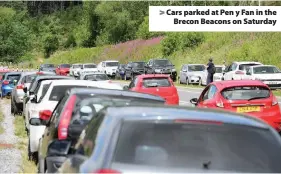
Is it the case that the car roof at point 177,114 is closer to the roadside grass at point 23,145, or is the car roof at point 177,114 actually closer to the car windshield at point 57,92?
the roadside grass at point 23,145

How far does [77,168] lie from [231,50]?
174 ft

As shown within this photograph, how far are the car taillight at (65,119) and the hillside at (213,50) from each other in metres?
40.9

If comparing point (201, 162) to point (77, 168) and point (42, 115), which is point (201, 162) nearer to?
point (77, 168)

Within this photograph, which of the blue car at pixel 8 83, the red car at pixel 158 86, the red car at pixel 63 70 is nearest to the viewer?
the red car at pixel 158 86

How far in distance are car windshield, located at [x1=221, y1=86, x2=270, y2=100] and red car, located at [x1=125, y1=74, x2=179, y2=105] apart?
24.1 feet

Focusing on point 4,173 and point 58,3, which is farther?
point 58,3

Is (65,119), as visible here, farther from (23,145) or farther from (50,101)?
(23,145)

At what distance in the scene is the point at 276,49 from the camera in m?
51.3

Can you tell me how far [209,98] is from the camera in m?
15.9

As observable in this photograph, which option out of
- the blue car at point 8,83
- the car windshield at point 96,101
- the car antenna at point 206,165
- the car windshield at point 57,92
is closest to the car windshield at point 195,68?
the blue car at point 8,83

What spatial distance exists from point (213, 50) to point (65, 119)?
5428cm

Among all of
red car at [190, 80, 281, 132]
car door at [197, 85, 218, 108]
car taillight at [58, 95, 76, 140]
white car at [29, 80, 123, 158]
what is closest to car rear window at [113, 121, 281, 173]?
car taillight at [58, 95, 76, 140]

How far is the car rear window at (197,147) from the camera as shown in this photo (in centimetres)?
471

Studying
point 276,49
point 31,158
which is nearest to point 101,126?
point 31,158
